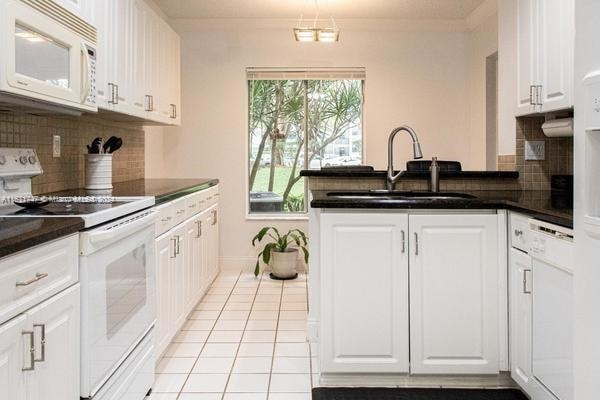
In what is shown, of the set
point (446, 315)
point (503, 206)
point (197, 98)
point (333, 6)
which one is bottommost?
point (446, 315)

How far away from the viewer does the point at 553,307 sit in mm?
1915

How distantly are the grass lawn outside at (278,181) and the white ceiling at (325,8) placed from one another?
1.53 metres

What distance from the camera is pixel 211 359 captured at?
9.18 ft

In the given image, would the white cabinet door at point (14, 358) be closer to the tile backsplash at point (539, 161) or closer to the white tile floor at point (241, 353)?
the white tile floor at point (241, 353)

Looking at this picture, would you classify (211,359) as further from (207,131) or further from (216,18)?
(216,18)

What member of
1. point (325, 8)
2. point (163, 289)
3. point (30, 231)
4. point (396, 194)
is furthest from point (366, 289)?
point (325, 8)

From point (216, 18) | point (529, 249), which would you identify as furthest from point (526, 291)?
point (216, 18)

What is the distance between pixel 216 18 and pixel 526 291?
4047mm

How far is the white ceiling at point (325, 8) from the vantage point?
4.55 m

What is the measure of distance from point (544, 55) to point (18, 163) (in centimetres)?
262

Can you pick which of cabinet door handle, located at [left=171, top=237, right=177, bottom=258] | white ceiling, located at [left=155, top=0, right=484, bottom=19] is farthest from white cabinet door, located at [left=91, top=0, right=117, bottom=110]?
white ceiling, located at [left=155, top=0, right=484, bottom=19]

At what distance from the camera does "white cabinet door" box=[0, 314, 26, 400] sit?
1181mm

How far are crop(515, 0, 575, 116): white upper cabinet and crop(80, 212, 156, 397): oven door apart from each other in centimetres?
206

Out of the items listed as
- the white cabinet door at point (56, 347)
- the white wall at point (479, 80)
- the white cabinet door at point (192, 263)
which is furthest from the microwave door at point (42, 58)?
the white wall at point (479, 80)
